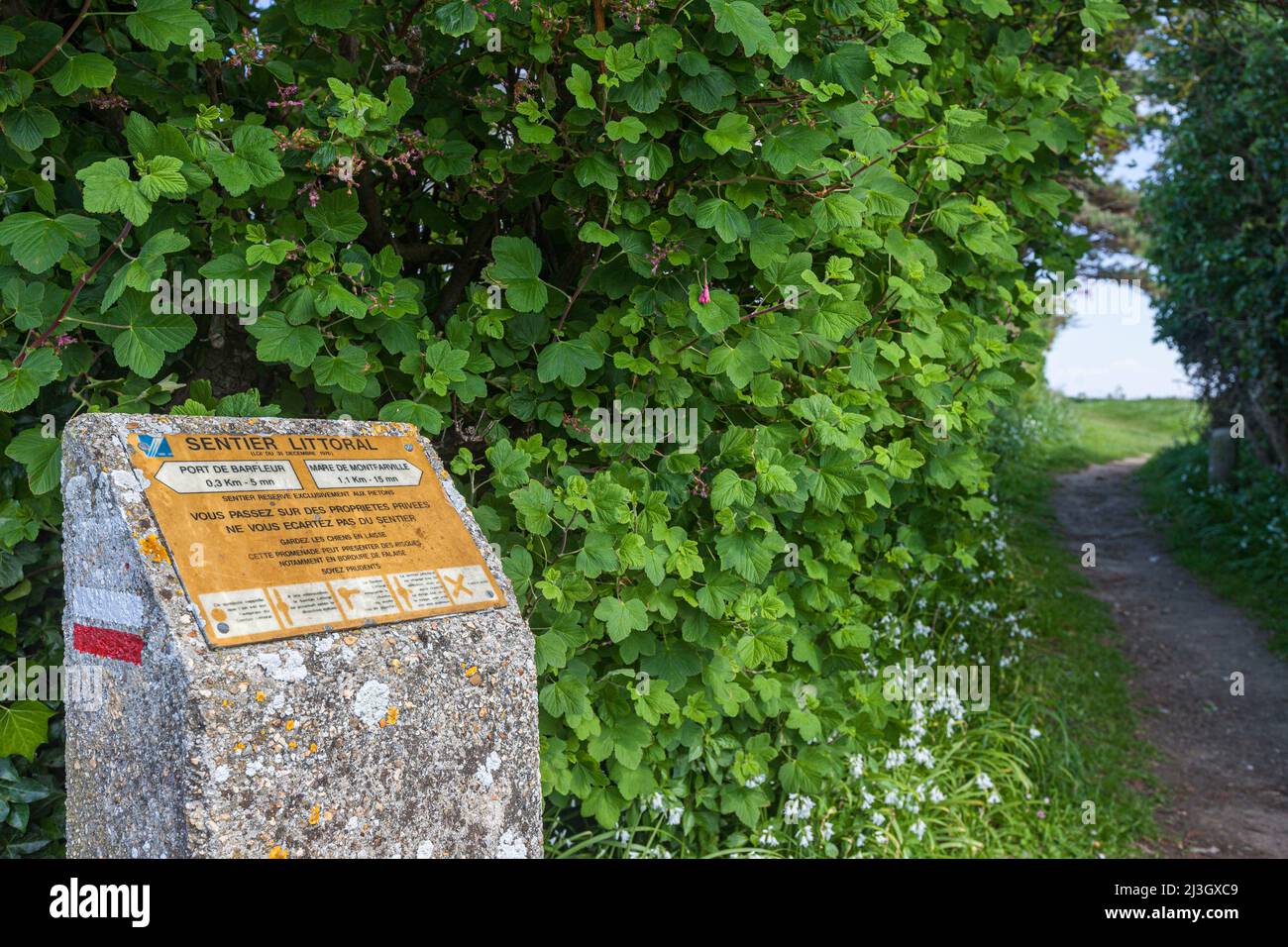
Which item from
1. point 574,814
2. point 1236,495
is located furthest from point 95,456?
point 1236,495

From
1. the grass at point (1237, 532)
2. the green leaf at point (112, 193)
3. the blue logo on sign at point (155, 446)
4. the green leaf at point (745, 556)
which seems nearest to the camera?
the blue logo on sign at point (155, 446)

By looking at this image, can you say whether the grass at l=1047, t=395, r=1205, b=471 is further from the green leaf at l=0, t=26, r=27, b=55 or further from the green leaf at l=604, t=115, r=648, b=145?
the green leaf at l=0, t=26, r=27, b=55

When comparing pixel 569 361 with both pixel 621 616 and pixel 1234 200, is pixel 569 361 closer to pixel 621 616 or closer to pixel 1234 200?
pixel 621 616

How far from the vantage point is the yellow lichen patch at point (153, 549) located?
2205 mm

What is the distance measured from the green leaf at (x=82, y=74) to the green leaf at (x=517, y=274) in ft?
3.69

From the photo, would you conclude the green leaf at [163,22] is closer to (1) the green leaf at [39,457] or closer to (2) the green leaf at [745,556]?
(1) the green leaf at [39,457]

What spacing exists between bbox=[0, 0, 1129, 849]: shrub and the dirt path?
252 centimetres

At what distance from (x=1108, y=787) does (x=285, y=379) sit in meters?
4.61

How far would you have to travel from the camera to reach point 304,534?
8.09 ft

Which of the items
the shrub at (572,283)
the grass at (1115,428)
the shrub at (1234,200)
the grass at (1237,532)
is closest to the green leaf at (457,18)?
the shrub at (572,283)

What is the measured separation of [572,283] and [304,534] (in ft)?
4.97

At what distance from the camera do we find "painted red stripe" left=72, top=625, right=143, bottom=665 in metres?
2.22

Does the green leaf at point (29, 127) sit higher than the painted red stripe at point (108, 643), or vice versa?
the green leaf at point (29, 127)

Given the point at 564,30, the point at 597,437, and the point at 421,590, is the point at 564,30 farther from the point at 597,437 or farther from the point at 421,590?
the point at 421,590
